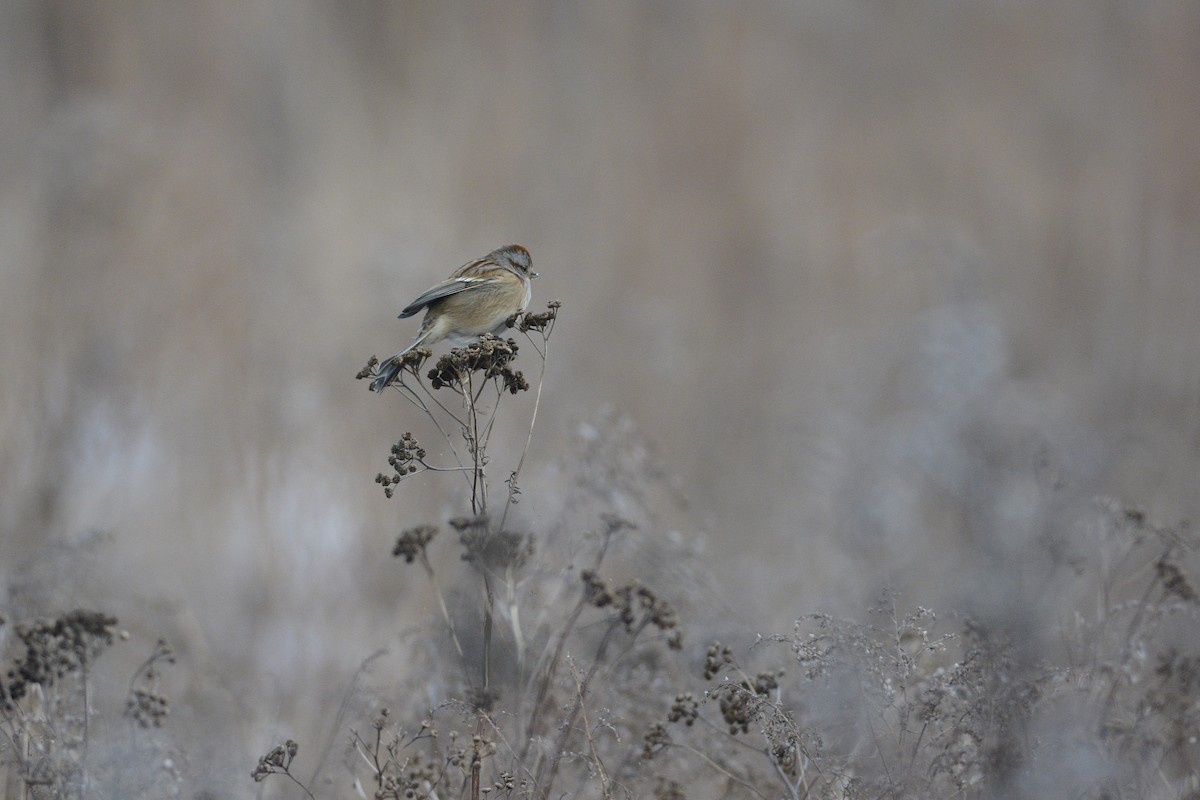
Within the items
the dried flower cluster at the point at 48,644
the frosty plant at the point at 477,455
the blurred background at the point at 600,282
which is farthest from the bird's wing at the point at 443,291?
the dried flower cluster at the point at 48,644

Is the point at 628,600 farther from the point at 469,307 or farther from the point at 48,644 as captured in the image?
the point at 48,644

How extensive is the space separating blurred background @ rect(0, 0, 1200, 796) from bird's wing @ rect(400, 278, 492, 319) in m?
1.07

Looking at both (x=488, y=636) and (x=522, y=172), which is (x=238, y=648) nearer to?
(x=488, y=636)

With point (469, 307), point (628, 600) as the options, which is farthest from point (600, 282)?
point (628, 600)

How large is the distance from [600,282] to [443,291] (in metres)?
7.87

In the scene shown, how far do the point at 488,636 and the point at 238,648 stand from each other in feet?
13.1

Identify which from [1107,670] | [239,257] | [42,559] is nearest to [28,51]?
[239,257]

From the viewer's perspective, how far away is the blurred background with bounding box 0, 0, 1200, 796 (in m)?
5.68

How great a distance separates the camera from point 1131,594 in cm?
450

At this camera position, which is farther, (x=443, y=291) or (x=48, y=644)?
(x=443, y=291)

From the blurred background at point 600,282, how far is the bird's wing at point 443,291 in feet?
3.51

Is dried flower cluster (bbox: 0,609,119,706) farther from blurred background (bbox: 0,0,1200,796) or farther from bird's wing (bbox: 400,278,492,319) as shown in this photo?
bird's wing (bbox: 400,278,492,319)

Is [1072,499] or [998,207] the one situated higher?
[998,207]

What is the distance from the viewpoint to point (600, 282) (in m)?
A: 11.3
